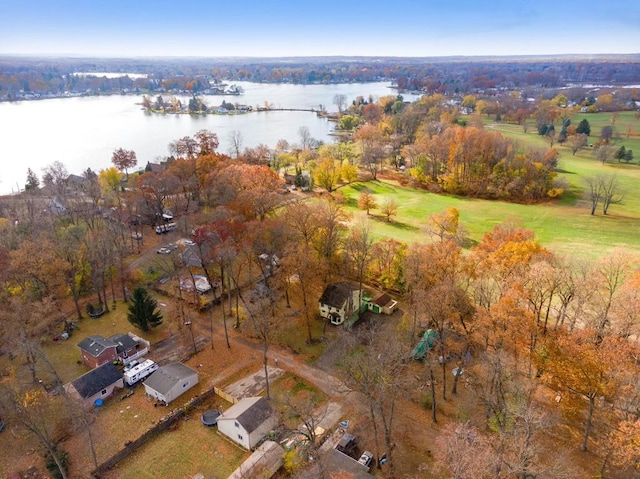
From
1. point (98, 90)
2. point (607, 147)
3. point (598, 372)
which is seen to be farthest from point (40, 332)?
point (98, 90)

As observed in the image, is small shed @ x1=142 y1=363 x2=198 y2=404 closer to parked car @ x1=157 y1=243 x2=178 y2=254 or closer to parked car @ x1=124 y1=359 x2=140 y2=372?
parked car @ x1=124 y1=359 x2=140 y2=372

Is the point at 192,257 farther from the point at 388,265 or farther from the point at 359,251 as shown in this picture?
the point at 388,265

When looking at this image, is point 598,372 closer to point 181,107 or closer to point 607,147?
point 607,147

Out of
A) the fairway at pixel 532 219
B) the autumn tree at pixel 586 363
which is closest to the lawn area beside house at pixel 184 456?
the autumn tree at pixel 586 363

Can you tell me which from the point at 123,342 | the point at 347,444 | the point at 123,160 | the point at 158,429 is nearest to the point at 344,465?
the point at 347,444

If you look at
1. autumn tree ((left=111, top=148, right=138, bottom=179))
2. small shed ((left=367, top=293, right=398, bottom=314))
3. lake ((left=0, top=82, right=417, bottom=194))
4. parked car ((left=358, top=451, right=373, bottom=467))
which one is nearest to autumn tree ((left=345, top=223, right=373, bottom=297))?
small shed ((left=367, top=293, right=398, bottom=314))

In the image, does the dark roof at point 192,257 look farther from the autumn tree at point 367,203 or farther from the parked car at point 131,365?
the autumn tree at point 367,203
